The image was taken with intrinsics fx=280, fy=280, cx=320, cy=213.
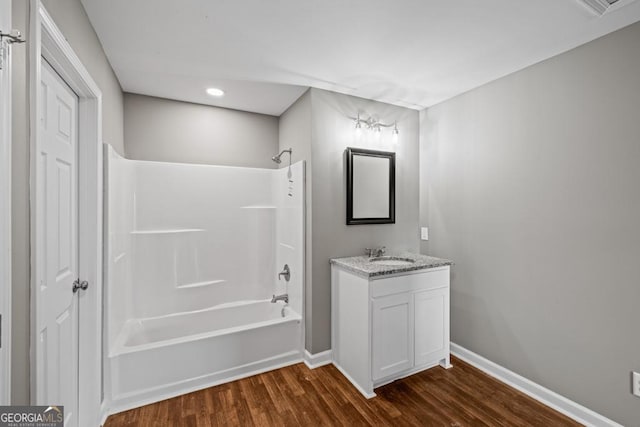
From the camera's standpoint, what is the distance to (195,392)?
2.11 metres

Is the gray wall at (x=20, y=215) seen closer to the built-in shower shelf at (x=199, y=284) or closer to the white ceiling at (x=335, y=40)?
the white ceiling at (x=335, y=40)

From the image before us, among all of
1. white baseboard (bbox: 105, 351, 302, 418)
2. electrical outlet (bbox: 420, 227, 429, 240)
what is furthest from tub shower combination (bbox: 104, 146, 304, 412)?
electrical outlet (bbox: 420, 227, 429, 240)

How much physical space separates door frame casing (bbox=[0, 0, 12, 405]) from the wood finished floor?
133 centimetres

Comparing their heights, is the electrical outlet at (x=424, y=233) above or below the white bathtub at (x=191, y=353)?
above

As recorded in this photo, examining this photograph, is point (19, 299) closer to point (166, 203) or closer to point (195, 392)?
point (195, 392)

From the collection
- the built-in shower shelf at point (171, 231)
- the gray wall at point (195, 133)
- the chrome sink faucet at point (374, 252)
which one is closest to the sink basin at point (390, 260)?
the chrome sink faucet at point (374, 252)

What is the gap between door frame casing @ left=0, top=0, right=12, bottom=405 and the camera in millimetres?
795

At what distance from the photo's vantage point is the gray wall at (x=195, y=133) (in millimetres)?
2672

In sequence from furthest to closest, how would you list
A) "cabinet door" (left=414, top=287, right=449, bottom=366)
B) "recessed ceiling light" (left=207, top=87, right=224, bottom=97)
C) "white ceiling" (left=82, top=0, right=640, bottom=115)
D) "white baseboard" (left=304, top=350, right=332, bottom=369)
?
1. "recessed ceiling light" (left=207, top=87, right=224, bottom=97)
2. "white baseboard" (left=304, top=350, right=332, bottom=369)
3. "cabinet door" (left=414, top=287, right=449, bottom=366)
4. "white ceiling" (left=82, top=0, right=640, bottom=115)

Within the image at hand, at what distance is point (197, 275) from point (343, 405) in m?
1.83

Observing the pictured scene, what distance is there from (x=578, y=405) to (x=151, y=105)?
4.13 metres

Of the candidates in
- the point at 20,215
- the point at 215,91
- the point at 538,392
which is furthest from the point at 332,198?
the point at 538,392

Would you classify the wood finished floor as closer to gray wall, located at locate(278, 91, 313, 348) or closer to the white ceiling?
gray wall, located at locate(278, 91, 313, 348)

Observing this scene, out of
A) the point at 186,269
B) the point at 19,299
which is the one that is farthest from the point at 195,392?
the point at 19,299
